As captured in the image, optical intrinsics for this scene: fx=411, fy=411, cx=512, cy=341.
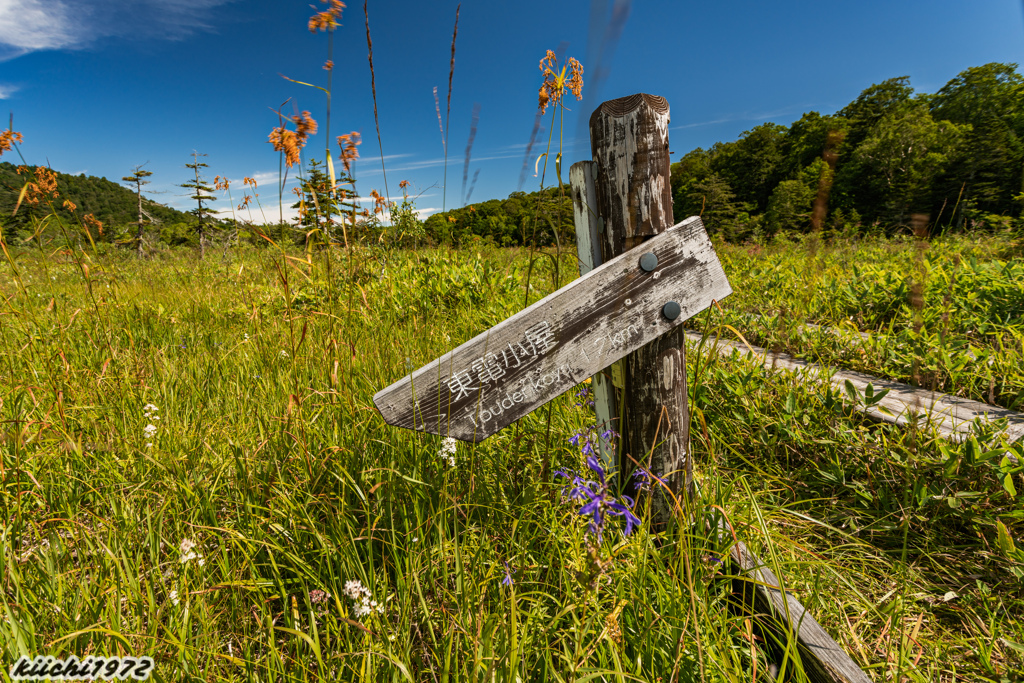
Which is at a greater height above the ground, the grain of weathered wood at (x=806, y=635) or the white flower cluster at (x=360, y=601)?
the white flower cluster at (x=360, y=601)

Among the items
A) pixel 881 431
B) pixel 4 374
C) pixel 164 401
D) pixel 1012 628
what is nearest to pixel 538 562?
pixel 1012 628

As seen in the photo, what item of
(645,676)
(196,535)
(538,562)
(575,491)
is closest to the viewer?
(645,676)

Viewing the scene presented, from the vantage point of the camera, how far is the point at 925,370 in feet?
7.25

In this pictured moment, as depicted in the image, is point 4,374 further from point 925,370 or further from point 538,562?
Answer: point 925,370

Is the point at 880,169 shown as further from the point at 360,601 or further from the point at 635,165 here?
the point at 360,601

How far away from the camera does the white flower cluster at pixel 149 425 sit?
158 cm

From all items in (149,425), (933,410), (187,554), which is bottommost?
(933,410)

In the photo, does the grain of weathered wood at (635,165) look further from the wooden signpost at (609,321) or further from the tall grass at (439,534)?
the tall grass at (439,534)

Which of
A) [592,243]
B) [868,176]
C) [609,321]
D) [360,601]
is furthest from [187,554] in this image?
[868,176]

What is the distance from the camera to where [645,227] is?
1.08 metres

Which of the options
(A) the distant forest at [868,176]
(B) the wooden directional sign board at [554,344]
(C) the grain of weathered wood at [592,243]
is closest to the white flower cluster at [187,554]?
(B) the wooden directional sign board at [554,344]

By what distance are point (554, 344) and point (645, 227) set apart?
1.30 ft

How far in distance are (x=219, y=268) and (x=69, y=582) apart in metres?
8.02

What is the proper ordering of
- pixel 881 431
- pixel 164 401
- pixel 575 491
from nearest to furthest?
pixel 575 491, pixel 881 431, pixel 164 401
